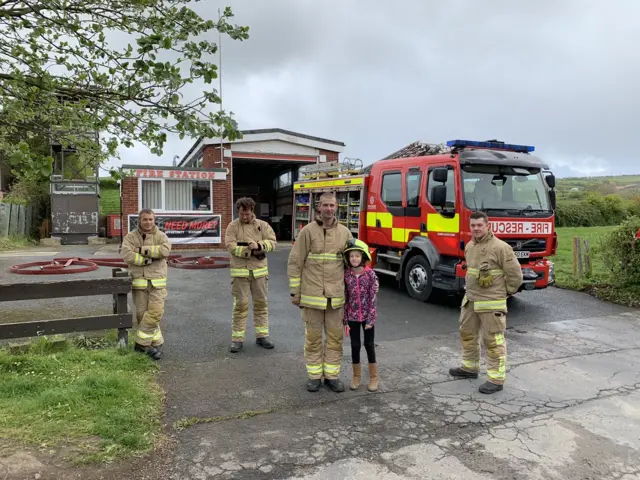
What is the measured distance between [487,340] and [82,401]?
3.61 metres

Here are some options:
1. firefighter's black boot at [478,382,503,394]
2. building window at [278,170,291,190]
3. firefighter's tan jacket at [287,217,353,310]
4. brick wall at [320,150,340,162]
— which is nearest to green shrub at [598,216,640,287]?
firefighter's black boot at [478,382,503,394]

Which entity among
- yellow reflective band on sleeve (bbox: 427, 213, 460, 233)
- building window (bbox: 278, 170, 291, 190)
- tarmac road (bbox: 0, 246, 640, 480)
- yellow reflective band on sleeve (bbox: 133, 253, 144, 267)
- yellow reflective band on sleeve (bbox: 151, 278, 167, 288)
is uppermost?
building window (bbox: 278, 170, 291, 190)

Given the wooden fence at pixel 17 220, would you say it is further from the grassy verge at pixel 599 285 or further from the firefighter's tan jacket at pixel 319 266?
the grassy verge at pixel 599 285

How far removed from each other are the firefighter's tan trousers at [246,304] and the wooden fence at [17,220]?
15.8 metres

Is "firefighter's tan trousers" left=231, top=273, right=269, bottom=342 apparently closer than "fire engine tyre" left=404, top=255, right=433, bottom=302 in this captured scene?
Yes

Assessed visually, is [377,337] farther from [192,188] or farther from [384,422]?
[192,188]

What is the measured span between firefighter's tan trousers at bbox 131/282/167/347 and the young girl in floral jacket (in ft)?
6.88

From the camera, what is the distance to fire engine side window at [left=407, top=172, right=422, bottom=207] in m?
8.79

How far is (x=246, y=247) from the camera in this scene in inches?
222

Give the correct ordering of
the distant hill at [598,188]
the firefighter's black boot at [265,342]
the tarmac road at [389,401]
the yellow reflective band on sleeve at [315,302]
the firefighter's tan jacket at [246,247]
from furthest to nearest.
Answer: the distant hill at [598,188] < the firefighter's black boot at [265,342] < the firefighter's tan jacket at [246,247] < the yellow reflective band on sleeve at [315,302] < the tarmac road at [389,401]

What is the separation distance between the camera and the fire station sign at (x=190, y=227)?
16625mm

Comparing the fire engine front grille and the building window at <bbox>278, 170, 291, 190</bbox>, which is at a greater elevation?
the building window at <bbox>278, 170, 291, 190</bbox>

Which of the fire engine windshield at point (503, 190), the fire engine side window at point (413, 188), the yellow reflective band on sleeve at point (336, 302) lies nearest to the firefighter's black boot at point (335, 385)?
the yellow reflective band on sleeve at point (336, 302)

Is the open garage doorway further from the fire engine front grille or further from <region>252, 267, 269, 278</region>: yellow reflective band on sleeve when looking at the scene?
<region>252, 267, 269, 278</region>: yellow reflective band on sleeve
